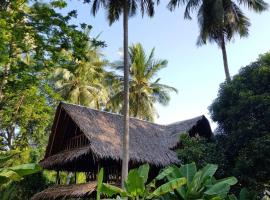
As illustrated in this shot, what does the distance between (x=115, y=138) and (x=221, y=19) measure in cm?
667

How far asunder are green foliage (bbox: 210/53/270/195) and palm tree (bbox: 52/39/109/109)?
13439 millimetres

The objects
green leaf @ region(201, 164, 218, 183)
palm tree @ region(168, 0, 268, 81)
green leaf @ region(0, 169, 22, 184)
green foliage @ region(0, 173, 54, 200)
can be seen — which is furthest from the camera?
green foliage @ region(0, 173, 54, 200)

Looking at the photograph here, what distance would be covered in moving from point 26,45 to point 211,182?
6.19 metres

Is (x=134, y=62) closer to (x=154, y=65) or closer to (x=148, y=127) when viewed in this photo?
(x=154, y=65)

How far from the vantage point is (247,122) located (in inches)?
437

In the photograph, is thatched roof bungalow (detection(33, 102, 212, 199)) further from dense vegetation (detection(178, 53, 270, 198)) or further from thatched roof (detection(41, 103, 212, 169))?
dense vegetation (detection(178, 53, 270, 198))

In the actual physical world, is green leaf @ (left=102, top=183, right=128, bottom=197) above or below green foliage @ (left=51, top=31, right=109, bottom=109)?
below

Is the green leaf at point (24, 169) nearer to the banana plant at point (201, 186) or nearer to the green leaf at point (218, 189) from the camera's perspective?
the banana plant at point (201, 186)

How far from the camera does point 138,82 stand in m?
24.6

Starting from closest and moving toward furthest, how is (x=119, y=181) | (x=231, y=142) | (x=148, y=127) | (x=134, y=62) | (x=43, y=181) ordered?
(x=231, y=142) → (x=119, y=181) → (x=148, y=127) → (x=43, y=181) → (x=134, y=62)

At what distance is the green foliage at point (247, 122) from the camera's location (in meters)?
10.5

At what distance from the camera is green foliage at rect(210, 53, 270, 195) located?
10.5 metres

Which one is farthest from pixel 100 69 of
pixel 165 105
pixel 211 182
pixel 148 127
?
pixel 211 182

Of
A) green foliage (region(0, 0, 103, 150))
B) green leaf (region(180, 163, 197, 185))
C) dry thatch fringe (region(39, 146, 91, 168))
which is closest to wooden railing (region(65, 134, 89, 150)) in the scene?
dry thatch fringe (region(39, 146, 91, 168))
